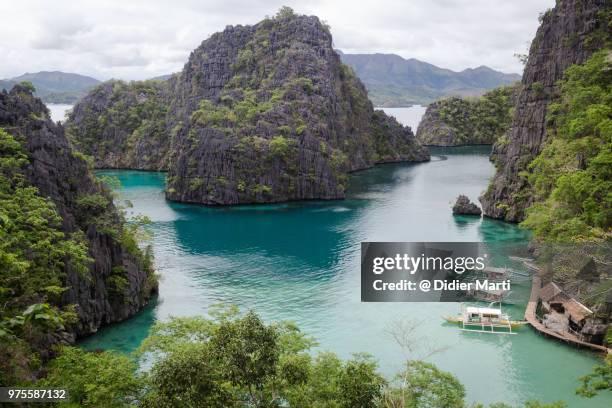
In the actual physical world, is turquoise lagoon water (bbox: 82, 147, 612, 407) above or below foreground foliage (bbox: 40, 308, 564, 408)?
below

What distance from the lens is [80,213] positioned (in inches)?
1336

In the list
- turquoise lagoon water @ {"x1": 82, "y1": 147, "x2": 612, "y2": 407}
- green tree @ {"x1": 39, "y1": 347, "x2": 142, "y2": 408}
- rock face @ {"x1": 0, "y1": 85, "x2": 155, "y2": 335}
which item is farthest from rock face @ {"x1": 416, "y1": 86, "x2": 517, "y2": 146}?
green tree @ {"x1": 39, "y1": 347, "x2": 142, "y2": 408}

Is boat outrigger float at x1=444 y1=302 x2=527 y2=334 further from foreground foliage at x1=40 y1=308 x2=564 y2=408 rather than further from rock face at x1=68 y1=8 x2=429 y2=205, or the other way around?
rock face at x1=68 y1=8 x2=429 y2=205

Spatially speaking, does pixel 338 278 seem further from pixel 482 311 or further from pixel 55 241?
pixel 55 241

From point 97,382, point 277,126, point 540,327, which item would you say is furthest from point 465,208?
point 97,382

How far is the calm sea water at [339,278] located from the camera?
1160 inches

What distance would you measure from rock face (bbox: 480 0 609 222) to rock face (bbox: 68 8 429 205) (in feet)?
78.4

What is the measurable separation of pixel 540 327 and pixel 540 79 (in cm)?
3633

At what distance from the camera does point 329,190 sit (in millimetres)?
78062

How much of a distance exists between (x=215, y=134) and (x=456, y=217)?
34.5 metres

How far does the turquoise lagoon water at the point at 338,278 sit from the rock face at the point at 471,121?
234 feet

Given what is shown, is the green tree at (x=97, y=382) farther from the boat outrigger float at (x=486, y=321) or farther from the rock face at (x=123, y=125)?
the rock face at (x=123, y=125)

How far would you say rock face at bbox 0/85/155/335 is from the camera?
31.8 metres

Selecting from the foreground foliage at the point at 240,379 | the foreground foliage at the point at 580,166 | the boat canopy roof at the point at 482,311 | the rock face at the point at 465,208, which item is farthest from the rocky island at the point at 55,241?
the rock face at the point at 465,208
